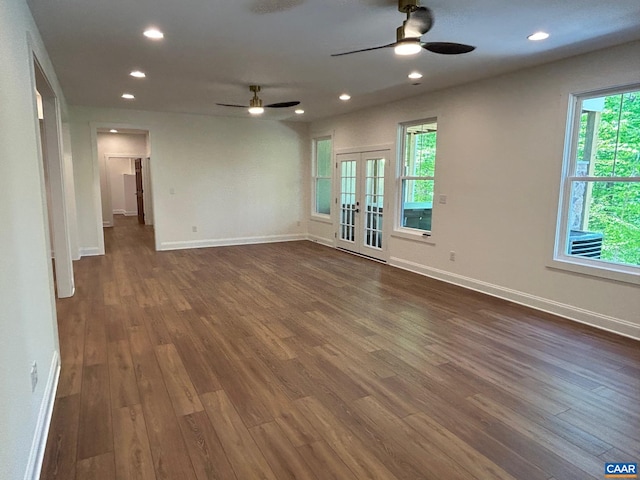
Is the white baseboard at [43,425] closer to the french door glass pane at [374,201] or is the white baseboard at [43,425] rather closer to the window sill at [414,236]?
the window sill at [414,236]

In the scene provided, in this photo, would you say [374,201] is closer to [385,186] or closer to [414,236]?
[385,186]

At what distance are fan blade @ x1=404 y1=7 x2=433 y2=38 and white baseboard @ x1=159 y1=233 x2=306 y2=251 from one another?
6401mm

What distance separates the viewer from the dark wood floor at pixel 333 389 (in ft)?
6.84

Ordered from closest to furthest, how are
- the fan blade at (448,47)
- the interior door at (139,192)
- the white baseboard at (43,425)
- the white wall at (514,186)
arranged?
the white baseboard at (43,425) → the fan blade at (448,47) → the white wall at (514,186) → the interior door at (139,192)

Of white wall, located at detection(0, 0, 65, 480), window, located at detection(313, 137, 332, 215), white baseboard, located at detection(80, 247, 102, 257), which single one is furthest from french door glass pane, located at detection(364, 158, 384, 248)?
white wall, located at detection(0, 0, 65, 480)

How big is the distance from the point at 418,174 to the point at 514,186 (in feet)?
5.77

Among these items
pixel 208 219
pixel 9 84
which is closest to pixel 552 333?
pixel 9 84

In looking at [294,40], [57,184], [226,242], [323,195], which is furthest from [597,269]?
[226,242]

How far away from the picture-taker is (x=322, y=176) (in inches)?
344

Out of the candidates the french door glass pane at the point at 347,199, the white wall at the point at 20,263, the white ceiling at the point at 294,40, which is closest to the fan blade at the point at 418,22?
the white ceiling at the point at 294,40

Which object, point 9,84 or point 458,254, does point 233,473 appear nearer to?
point 9,84

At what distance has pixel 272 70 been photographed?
4559mm

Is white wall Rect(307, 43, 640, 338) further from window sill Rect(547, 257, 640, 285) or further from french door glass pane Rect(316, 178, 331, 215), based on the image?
french door glass pane Rect(316, 178, 331, 215)

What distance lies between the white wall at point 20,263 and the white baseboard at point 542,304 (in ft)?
15.0
